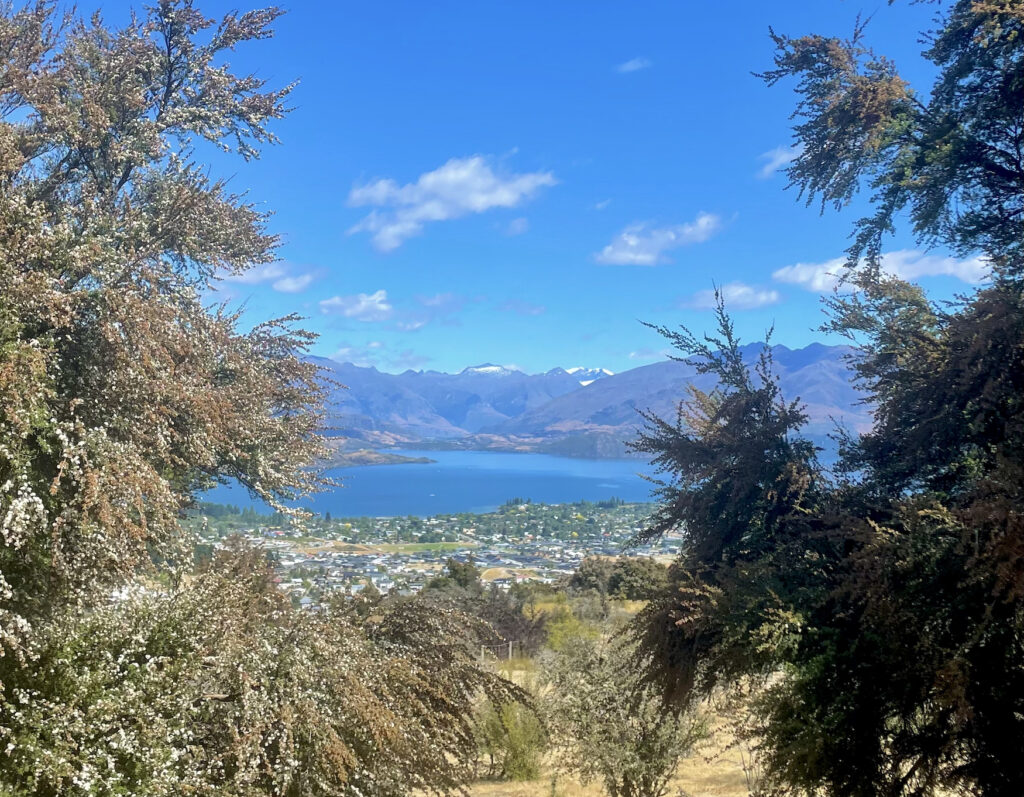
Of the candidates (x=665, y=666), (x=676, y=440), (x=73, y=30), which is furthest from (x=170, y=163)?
(x=665, y=666)

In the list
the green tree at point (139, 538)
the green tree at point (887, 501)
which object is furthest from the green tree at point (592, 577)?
the green tree at point (139, 538)

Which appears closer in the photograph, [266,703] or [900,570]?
[266,703]

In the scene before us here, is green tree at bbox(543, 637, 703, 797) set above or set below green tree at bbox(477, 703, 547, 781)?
above

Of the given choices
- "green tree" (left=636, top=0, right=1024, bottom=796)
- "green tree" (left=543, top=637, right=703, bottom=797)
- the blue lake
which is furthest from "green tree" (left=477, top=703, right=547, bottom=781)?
the blue lake

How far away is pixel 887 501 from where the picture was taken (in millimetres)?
8383

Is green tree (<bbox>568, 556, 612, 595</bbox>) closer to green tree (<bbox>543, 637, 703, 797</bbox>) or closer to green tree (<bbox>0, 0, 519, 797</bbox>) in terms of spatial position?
green tree (<bbox>543, 637, 703, 797</bbox>)

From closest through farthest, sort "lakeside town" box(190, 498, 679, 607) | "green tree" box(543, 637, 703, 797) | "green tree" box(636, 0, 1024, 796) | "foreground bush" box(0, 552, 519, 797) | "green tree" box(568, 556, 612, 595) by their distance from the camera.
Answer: "foreground bush" box(0, 552, 519, 797) < "green tree" box(636, 0, 1024, 796) < "green tree" box(543, 637, 703, 797) < "green tree" box(568, 556, 612, 595) < "lakeside town" box(190, 498, 679, 607)

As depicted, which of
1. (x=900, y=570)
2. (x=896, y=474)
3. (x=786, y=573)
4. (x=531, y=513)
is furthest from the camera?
(x=531, y=513)

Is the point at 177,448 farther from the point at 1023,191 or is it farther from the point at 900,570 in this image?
the point at 1023,191

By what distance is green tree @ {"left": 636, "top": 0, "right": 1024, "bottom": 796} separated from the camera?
19.9ft

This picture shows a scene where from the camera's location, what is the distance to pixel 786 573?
7.88 meters

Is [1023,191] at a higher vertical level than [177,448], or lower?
higher

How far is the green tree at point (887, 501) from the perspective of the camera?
6.07 meters

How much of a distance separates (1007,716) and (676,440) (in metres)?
5.19
